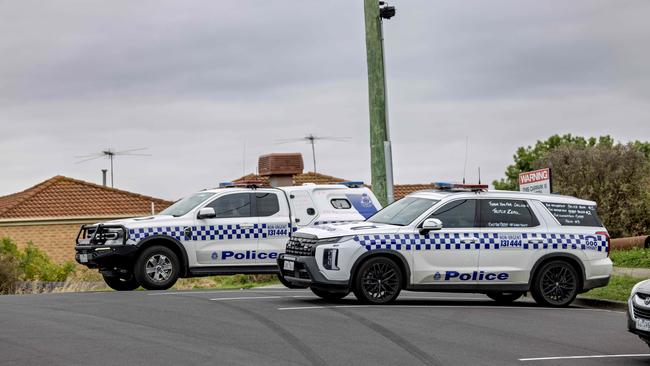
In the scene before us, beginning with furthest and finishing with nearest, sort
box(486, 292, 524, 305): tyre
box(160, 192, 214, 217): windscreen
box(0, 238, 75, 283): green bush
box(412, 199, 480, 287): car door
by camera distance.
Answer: box(0, 238, 75, 283): green bush
box(160, 192, 214, 217): windscreen
box(486, 292, 524, 305): tyre
box(412, 199, 480, 287): car door

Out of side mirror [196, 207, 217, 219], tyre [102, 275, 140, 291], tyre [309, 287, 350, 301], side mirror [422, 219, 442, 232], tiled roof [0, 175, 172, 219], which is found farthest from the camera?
tiled roof [0, 175, 172, 219]

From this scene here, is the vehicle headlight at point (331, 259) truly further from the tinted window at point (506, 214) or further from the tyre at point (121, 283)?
the tyre at point (121, 283)

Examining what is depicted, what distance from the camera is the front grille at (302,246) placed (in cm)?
1578

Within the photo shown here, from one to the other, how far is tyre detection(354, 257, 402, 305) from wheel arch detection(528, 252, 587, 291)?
2.21m

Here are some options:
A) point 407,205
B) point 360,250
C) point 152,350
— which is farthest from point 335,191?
point 152,350

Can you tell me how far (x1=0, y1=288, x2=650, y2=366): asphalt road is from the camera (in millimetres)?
11031

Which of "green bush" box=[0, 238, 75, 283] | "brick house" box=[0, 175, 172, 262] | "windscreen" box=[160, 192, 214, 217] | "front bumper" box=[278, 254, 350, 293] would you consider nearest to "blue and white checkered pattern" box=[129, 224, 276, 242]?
"windscreen" box=[160, 192, 214, 217]

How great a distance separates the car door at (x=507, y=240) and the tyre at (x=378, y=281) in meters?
1.39

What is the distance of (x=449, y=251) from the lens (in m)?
16.2

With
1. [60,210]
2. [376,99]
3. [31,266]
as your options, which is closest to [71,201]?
[60,210]

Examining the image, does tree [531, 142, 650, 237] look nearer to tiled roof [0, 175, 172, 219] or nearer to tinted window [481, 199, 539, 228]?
tiled roof [0, 175, 172, 219]

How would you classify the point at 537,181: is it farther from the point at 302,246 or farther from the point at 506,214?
the point at 302,246

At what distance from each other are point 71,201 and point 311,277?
31.5m

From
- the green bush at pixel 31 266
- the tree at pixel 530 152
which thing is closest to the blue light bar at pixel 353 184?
the green bush at pixel 31 266
